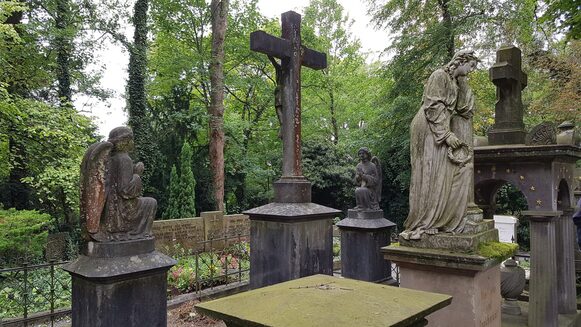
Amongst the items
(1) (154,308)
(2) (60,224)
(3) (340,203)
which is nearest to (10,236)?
(2) (60,224)

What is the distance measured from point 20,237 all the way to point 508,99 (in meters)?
12.3

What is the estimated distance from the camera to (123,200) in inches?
168

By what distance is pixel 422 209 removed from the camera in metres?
4.46

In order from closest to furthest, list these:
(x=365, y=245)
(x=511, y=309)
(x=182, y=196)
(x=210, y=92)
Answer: (x=511, y=309) < (x=365, y=245) < (x=182, y=196) < (x=210, y=92)

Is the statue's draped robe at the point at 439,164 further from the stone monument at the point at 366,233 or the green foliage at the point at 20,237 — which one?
the green foliage at the point at 20,237

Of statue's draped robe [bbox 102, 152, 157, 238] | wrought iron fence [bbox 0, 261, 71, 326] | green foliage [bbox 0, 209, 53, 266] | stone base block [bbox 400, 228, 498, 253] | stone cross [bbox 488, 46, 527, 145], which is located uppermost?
stone cross [bbox 488, 46, 527, 145]

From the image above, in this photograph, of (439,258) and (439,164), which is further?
(439,164)

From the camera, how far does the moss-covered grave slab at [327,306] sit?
1.74m

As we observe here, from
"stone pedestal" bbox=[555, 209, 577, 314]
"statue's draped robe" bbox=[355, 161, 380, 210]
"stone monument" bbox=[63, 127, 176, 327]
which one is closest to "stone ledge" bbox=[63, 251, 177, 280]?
"stone monument" bbox=[63, 127, 176, 327]

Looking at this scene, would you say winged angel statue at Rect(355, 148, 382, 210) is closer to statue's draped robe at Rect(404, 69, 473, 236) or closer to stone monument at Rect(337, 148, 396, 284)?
stone monument at Rect(337, 148, 396, 284)

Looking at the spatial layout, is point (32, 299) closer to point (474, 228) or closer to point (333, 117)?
point (474, 228)

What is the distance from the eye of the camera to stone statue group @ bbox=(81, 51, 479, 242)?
13.4 ft

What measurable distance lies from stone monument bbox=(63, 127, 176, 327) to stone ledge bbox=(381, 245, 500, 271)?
105 inches

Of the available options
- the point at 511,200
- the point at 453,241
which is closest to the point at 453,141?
the point at 453,241
